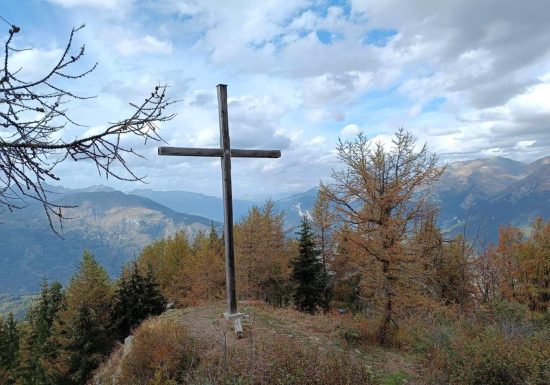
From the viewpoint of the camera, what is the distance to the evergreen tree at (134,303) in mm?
27688

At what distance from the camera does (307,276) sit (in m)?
30.5

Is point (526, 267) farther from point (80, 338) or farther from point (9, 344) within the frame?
point (9, 344)

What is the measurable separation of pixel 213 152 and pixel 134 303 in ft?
73.6

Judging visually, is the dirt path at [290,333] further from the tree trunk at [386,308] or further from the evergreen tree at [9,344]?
the evergreen tree at [9,344]

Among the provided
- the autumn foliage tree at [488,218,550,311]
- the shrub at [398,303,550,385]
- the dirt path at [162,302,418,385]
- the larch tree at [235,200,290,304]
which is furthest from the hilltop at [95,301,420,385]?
the autumn foliage tree at [488,218,550,311]

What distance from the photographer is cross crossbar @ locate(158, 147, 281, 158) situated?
8907 mm

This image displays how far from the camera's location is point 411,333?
40.2 ft

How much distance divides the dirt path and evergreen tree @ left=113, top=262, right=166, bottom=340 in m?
15.2

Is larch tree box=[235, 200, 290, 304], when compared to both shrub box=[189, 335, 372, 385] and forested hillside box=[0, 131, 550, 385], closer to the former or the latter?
forested hillside box=[0, 131, 550, 385]

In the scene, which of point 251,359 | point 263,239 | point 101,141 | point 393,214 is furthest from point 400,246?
point 263,239

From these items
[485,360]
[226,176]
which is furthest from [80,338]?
[485,360]

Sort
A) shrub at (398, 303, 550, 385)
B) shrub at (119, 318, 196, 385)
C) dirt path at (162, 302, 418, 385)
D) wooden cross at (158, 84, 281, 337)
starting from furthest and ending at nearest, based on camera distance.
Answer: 1. wooden cross at (158, 84, 281, 337)
2. dirt path at (162, 302, 418, 385)
3. shrub at (119, 318, 196, 385)
4. shrub at (398, 303, 550, 385)

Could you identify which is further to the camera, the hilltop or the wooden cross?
the wooden cross

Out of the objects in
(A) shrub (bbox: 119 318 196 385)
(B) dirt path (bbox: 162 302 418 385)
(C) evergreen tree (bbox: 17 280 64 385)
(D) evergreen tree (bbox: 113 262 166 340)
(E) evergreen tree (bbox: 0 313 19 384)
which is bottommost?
(E) evergreen tree (bbox: 0 313 19 384)
